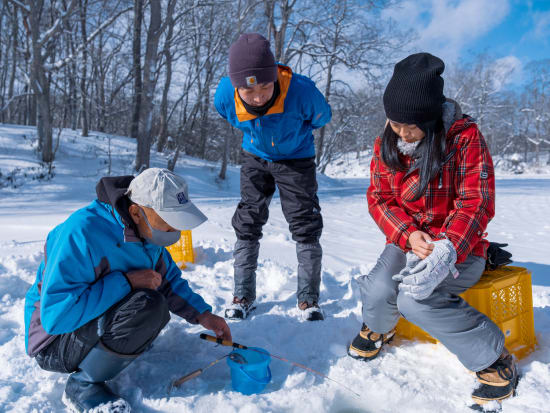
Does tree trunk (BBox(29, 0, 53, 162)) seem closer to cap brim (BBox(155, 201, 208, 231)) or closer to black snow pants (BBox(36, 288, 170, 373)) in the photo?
black snow pants (BBox(36, 288, 170, 373))

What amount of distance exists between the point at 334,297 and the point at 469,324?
1.25m

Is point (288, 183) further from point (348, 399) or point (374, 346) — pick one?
point (348, 399)

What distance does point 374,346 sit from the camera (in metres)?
2.04

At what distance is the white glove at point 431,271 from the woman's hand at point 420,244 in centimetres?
7

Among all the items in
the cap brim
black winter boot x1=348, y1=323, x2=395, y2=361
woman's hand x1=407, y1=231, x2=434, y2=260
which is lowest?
black winter boot x1=348, y1=323, x2=395, y2=361

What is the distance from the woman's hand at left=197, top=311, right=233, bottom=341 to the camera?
1944mm

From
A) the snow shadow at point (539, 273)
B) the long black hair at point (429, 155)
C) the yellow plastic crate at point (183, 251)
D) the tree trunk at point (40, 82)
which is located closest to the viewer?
the long black hair at point (429, 155)

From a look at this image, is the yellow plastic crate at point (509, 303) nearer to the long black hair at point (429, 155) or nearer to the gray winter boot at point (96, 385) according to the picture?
the long black hair at point (429, 155)

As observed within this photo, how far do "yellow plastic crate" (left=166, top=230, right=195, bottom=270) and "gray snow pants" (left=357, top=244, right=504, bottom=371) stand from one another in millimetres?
1787

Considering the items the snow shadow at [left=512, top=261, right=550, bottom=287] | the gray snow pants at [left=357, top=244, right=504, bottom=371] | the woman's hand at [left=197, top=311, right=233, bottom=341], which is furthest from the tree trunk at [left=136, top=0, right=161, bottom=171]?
the gray snow pants at [left=357, top=244, right=504, bottom=371]

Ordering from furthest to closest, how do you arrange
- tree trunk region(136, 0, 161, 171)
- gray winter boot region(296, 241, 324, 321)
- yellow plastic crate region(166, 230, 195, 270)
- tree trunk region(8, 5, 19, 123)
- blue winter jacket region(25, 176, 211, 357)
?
1. tree trunk region(8, 5, 19, 123)
2. tree trunk region(136, 0, 161, 171)
3. yellow plastic crate region(166, 230, 195, 270)
4. gray winter boot region(296, 241, 324, 321)
5. blue winter jacket region(25, 176, 211, 357)

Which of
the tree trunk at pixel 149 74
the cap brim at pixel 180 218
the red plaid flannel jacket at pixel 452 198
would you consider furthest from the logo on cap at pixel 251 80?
the tree trunk at pixel 149 74

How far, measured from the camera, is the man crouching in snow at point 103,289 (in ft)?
4.97

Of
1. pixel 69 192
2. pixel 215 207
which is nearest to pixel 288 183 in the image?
pixel 215 207
